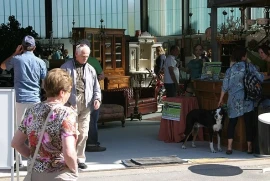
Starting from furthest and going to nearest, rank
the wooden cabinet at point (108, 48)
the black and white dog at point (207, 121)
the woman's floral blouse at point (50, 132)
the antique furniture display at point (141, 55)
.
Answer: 1. the antique furniture display at point (141, 55)
2. the wooden cabinet at point (108, 48)
3. the black and white dog at point (207, 121)
4. the woman's floral blouse at point (50, 132)

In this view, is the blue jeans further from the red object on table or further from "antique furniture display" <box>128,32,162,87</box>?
"antique furniture display" <box>128,32,162,87</box>

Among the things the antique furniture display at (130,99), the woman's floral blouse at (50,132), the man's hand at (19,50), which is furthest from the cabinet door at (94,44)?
the woman's floral blouse at (50,132)

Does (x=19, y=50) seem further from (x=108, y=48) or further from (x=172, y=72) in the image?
(x=108, y=48)

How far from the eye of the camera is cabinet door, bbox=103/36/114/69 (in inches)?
650

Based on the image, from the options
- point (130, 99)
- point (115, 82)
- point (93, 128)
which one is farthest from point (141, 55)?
point (93, 128)

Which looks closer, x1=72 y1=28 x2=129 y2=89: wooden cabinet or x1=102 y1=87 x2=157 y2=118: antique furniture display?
x1=102 y1=87 x2=157 y2=118: antique furniture display

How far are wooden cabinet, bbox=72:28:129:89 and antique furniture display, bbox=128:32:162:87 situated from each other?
897 millimetres

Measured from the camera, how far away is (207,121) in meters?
7.56

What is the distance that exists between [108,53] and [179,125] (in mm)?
8709

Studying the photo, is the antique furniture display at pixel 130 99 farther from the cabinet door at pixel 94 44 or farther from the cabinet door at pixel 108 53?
the cabinet door at pixel 108 53

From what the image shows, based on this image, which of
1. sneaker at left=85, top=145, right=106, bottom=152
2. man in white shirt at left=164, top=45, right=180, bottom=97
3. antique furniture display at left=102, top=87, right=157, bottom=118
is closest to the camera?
sneaker at left=85, top=145, right=106, bottom=152

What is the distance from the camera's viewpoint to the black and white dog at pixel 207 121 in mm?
7453

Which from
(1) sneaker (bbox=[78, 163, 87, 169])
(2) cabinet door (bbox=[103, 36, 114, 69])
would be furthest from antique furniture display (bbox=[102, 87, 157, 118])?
(1) sneaker (bbox=[78, 163, 87, 169])

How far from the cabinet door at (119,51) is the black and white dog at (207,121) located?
372 inches
